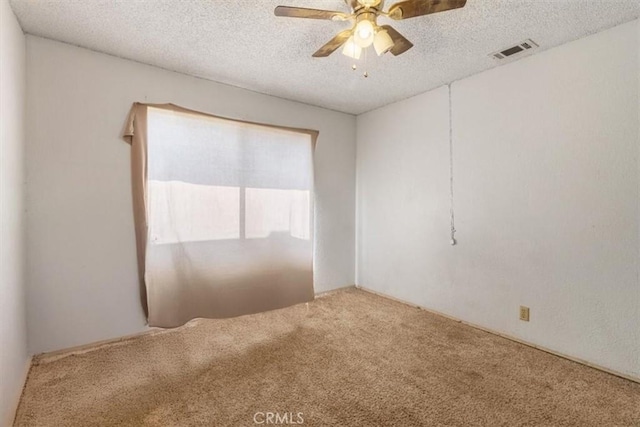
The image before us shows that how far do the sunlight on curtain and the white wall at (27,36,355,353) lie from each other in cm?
22

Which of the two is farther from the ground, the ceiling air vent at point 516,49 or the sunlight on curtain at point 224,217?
the ceiling air vent at point 516,49

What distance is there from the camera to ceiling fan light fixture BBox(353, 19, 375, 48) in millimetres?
1644

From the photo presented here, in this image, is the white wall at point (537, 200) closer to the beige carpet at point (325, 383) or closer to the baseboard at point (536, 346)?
the baseboard at point (536, 346)

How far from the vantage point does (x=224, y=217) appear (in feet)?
9.80

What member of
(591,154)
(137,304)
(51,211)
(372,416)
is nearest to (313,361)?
(372,416)

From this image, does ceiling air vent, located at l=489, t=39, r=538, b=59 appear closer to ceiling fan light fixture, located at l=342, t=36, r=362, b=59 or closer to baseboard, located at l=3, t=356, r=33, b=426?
ceiling fan light fixture, located at l=342, t=36, r=362, b=59

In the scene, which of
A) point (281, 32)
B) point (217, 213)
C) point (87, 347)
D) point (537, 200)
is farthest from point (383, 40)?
point (87, 347)

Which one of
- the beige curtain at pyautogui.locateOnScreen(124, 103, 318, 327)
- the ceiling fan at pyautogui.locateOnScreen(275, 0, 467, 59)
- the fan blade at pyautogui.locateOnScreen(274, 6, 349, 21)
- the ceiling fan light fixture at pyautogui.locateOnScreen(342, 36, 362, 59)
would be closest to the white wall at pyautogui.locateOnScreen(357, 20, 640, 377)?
the beige curtain at pyautogui.locateOnScreen(124, 103, 318, 327)

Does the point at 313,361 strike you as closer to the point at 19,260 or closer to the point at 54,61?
the point at 19,260

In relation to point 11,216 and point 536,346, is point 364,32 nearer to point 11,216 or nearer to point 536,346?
point 11,216

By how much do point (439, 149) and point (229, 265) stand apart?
2.48m

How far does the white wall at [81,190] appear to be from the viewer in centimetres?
223

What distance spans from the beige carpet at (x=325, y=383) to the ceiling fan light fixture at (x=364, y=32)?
2092 millimetres

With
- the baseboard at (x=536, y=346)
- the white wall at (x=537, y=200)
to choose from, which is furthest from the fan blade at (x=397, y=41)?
the baseboard at (x=536, y=346)
